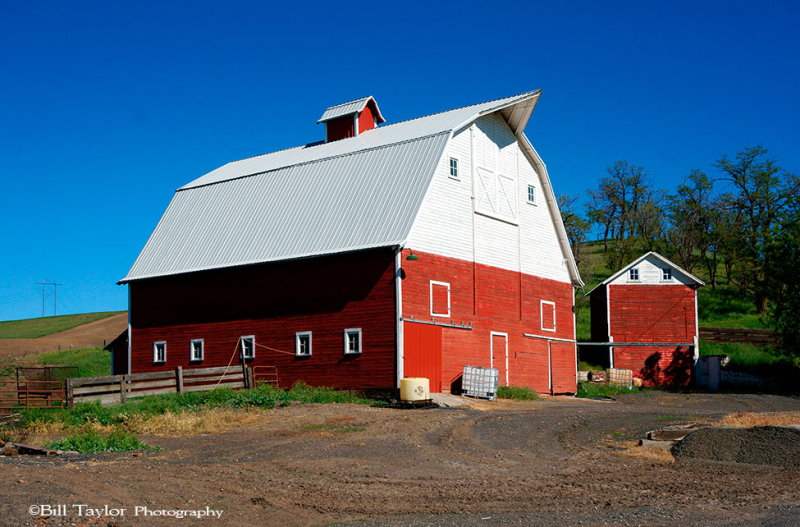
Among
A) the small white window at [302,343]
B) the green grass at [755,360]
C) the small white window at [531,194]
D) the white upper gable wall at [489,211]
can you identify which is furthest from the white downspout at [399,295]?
the green grass at [755,360]

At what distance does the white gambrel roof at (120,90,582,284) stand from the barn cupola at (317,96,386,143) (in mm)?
1382

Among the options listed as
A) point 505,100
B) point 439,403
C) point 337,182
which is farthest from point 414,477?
point 505,100

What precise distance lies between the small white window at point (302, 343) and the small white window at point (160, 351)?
664 centimetres

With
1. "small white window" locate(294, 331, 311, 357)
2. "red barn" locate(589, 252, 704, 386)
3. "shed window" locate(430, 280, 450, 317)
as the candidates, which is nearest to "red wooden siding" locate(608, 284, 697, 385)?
"red barn" locate(589, 252, 704, 386)

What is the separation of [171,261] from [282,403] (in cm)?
1093

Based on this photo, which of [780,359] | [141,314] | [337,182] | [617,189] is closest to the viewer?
[337,182]

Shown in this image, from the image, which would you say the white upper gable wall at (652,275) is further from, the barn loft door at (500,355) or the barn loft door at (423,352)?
the barn loft door at (423,352)

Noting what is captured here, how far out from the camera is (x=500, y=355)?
2988 cm

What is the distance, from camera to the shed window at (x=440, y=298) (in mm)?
27219

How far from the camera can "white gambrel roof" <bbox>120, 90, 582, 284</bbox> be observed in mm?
27766

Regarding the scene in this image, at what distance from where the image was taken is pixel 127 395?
26.4m

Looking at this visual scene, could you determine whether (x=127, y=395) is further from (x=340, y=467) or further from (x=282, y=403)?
(x=340, y=467)

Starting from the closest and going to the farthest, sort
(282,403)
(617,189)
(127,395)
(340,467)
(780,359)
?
(340,467) → (282,403) → (127,395) → (780,359) → (617,189)

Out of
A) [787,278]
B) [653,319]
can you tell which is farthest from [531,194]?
[787,278]
